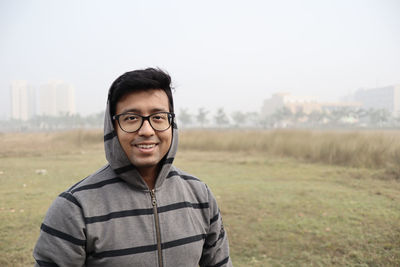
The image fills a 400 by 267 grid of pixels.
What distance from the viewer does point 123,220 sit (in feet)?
4.12

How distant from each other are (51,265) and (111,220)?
0.83 feet

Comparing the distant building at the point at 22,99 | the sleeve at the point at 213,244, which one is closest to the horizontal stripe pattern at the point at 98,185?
the sleeve at the point at 213,244

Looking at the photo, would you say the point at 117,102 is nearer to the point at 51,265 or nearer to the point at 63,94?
the point at 51,265

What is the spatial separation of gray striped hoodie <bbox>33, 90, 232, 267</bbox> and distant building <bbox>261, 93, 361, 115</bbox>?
92898 millimetres

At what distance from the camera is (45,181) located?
767cm

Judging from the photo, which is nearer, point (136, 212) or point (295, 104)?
point (136, 212)

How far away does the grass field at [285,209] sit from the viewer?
3.84 metres

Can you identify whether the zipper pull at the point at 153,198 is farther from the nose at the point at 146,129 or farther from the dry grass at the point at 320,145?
the dry grass at the point at 320,145

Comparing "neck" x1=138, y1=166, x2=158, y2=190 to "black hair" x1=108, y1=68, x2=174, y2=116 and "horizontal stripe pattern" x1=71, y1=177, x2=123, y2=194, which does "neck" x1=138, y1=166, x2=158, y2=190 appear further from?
"black hair" x1=108, y1=68, x2=174, y2=116

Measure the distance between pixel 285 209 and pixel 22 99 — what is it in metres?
122

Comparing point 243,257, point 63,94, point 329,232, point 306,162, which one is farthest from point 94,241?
point 63,94

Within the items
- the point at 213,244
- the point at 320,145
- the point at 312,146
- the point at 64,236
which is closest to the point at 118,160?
the point at 64,236

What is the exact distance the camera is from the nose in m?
1.32

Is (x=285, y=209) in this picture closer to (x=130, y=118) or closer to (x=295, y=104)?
(x=130, y=118)
